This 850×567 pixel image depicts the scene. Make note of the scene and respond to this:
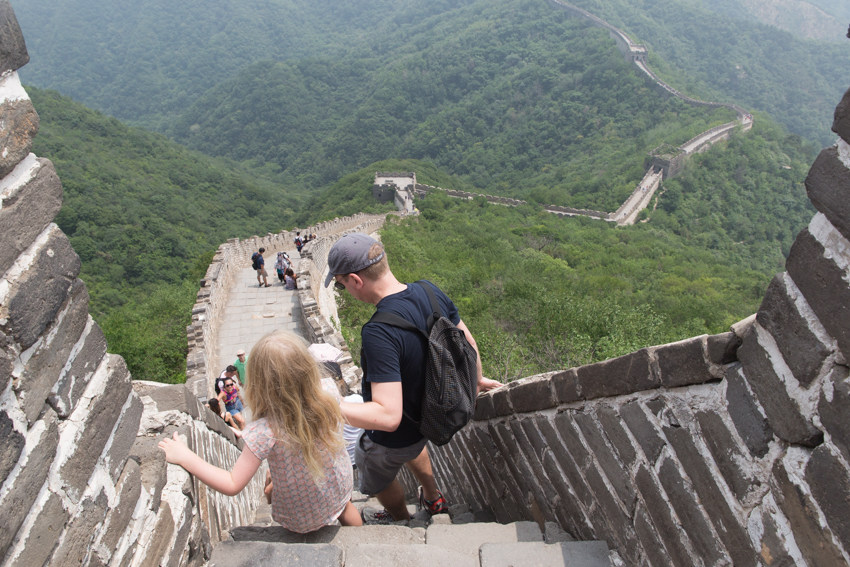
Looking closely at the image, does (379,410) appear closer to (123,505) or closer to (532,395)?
(532,395)

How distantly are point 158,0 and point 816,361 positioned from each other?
18527 centimetres

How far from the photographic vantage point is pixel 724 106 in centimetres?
5044

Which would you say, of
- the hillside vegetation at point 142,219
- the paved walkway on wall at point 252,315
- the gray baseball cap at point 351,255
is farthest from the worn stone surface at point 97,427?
the hillside vegetation at point 142,219

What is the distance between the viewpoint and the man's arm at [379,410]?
2.04 metres

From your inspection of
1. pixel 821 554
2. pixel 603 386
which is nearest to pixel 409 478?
pixel 603 386

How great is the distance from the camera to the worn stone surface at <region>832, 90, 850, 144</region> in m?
1.18

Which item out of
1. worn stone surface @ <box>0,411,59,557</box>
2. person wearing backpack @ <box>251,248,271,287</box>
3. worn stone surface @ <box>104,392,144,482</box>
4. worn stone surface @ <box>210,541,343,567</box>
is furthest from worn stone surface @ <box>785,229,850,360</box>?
person wearing backpack @ <box>251,248,271,287</box>

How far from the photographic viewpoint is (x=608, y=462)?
1.96 meters

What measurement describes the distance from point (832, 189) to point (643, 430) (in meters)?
0.93

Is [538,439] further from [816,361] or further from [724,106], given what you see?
[724,106]

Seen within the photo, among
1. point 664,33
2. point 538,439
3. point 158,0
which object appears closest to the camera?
point 538,439

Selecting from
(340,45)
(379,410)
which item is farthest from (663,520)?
(340,45)

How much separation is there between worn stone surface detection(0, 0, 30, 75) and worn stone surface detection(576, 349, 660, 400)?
2.04 meters

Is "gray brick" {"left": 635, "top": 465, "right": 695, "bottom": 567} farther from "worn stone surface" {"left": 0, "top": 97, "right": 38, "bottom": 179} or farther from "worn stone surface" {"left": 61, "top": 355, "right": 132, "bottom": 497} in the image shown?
"worn stone surface" {"left": 0, "top": 97, "right": 38, "bottom": 179}
